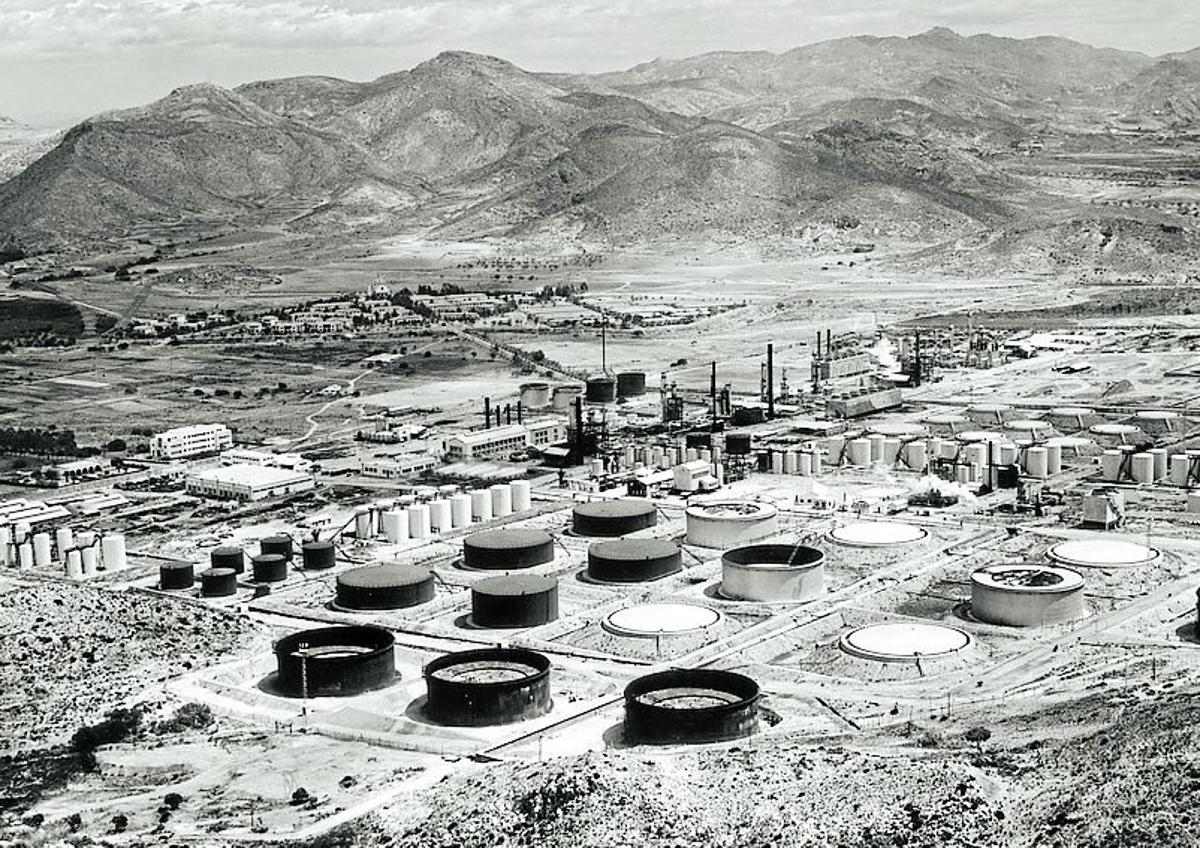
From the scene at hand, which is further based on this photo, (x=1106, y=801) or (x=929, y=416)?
(x=929, y=416)

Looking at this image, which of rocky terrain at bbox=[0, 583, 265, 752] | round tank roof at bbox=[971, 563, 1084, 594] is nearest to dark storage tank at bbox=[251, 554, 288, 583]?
rocky terrain at bbox=[0, 583, 265, 752]

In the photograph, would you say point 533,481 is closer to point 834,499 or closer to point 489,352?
point 834,499

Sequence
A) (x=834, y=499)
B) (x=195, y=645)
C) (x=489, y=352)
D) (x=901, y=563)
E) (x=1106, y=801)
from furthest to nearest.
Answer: (x=489, y=352), (x=834, y=499), (x=901, y=563), (x=195, y=645), (x=1106, y=801)

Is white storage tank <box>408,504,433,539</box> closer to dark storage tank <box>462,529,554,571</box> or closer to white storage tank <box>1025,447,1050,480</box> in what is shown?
dark storage tank <box>462,529,554,571</box>

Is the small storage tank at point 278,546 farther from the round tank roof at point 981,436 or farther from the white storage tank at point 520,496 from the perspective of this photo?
the round tank roof at point 981,436

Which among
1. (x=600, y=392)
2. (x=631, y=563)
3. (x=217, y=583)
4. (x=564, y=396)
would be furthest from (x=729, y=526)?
(x=600, y=392)

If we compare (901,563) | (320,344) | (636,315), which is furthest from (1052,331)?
(901,563)

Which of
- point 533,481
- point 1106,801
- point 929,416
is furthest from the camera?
point 929,416
